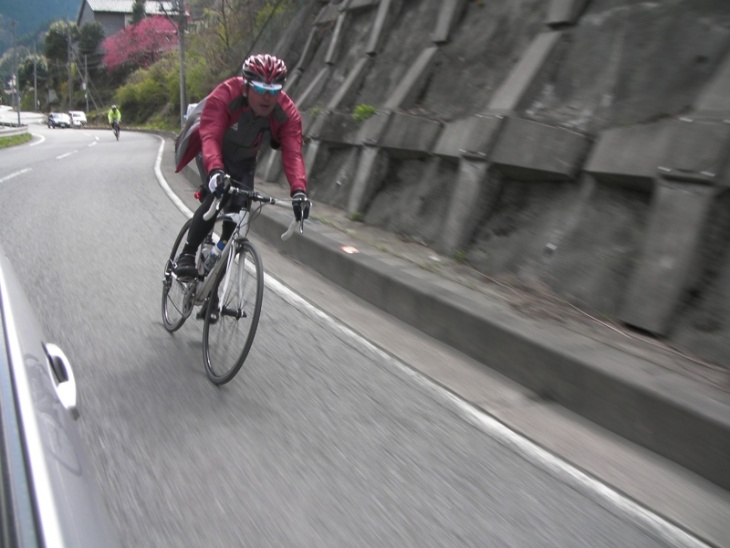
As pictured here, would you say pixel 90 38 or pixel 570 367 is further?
pixel 90 38

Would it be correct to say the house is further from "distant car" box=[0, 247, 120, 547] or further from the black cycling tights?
"distant car" box=[0, 247, 120, 547]

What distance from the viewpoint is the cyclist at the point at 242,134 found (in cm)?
504

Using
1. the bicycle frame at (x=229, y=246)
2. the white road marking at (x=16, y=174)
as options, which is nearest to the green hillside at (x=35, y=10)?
the white road marking at (x=16, y=174)

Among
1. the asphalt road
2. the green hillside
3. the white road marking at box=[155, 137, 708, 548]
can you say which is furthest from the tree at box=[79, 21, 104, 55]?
the white road marking at box=[155, 137, 708, 548]

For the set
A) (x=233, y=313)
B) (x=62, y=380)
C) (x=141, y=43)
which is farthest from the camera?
(x=141, y=43)

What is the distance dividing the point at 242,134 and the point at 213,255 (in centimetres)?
86

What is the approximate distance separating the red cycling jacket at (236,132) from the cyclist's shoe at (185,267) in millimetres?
677

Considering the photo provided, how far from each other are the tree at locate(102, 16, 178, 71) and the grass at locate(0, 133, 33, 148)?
98.5ft

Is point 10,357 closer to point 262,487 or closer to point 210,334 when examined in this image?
point 262,487

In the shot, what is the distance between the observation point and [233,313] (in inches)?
201

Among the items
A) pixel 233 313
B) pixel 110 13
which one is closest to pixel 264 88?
pixel 233 313

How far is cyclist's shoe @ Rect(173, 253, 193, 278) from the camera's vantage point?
5.70 m

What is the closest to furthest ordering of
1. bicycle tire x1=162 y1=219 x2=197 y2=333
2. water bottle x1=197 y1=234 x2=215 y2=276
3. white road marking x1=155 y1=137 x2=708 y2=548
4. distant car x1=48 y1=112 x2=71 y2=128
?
white road marking x1=155 y1=137 x2=708 y2=548, water bottle x1=197 y1=234 x2=215 y2=276, bicycle tire x1=162 y1=219 x2=197 y2=333, distant car x1=48 y1=112 x2=71 y2=128

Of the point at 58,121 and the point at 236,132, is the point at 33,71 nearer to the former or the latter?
the point at 58,121
